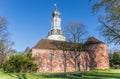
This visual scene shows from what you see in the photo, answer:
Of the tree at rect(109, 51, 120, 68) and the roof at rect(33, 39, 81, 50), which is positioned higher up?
the roof at rect(33, 39, 81, 50)

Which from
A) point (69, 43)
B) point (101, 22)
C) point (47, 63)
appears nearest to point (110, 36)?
point (101, 22)

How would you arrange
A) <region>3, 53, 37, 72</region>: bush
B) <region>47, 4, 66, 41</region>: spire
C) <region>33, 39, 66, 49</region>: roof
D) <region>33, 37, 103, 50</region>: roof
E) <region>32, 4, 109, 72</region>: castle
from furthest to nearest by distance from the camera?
<region>47, 4, 66, 41</region>: spire
<region>33, 39, 66, 49</region>: roof
<region>33, 37, 103, 50</region>: roof
<region>32, 4, 109, 72</region>: castle
<region>3, 53, 37, 72</region>: bush

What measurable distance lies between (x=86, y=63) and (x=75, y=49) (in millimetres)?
8056

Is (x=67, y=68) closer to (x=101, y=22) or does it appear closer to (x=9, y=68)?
(x=9, y=68)

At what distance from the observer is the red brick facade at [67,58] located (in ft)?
182

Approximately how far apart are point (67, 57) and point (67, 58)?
329 mm

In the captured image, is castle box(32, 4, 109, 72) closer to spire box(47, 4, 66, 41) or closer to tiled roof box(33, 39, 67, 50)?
tiled roof box(33, 39, 67, 50)

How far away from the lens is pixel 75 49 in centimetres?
5544

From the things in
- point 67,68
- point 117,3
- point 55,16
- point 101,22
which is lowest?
point 67,68

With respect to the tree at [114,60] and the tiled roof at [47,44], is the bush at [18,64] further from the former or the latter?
the tree at [114,60]

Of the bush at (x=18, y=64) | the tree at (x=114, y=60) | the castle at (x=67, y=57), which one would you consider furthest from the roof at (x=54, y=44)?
the tree at (x=114, y=60)

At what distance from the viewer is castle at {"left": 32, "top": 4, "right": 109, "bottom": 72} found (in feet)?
182

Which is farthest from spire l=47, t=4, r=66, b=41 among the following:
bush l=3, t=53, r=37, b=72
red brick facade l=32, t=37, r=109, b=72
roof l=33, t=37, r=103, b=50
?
bush l=3, t=53, r=37, b=72

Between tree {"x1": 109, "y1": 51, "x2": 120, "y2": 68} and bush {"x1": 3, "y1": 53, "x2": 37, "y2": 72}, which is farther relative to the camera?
tree {"x1": 109, "y1": 51, "x2": 120, "y2": 68}
